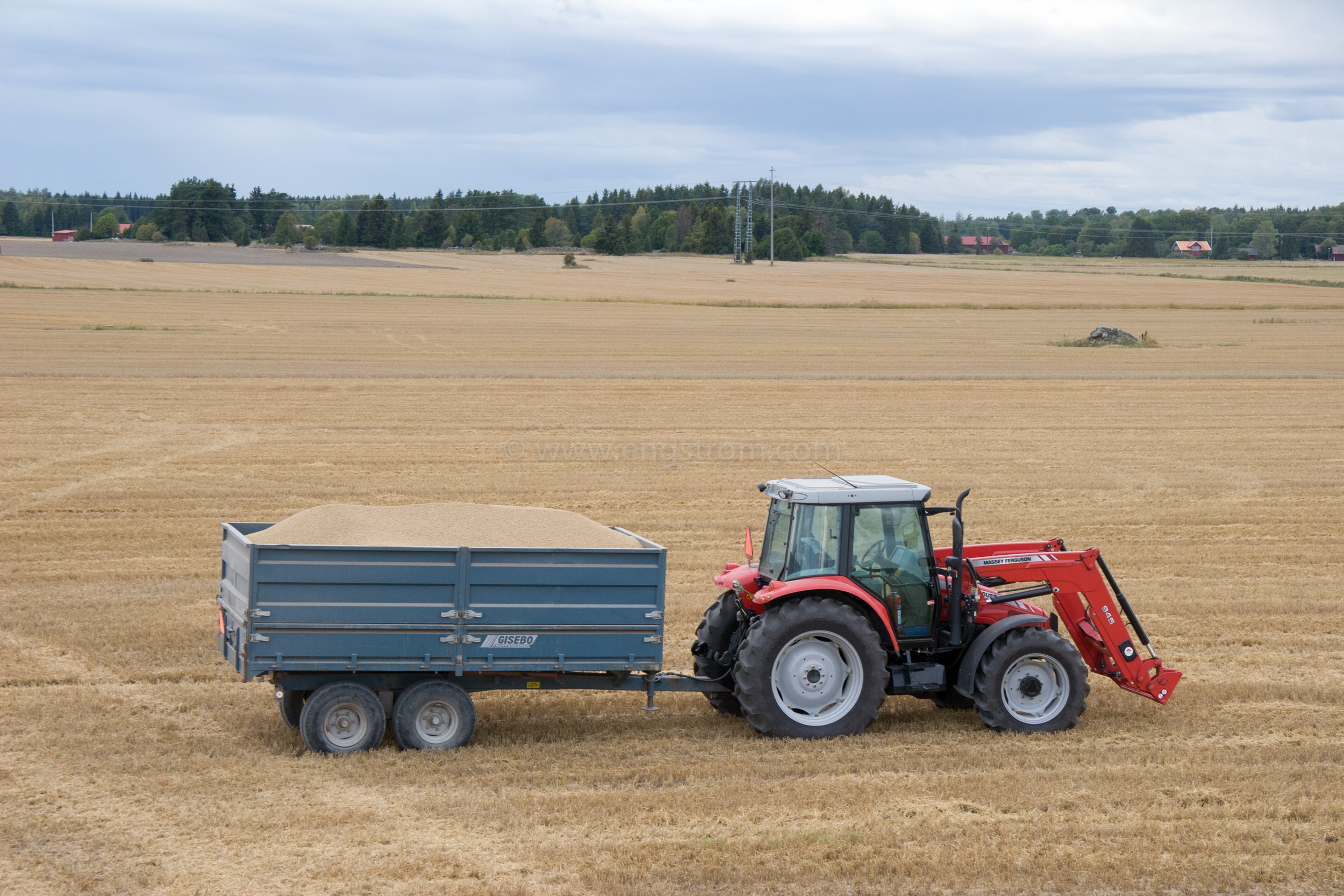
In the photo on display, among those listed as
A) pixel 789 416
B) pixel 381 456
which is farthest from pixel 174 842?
pixel 789 416

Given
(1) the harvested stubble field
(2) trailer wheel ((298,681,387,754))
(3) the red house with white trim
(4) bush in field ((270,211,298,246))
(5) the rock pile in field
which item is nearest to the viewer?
(1) the harvested stubble field

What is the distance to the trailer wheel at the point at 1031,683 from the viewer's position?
9.01 metres

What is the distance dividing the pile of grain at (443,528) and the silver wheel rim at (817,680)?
55.5 inches

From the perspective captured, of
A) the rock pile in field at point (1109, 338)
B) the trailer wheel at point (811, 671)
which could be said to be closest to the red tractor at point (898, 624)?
the trailer wheel at point (811, 671)

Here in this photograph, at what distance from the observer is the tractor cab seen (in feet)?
29.5

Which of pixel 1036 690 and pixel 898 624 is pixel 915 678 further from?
pixel 1036 690

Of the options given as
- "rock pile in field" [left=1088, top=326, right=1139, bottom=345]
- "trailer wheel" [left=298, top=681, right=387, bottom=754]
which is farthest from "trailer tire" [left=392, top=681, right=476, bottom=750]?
"rock pile in field" [left=1088, top=326, right=1139, bottom=345]

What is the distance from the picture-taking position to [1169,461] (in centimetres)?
2292

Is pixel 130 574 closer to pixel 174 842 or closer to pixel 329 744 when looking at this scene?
pixel 329 744

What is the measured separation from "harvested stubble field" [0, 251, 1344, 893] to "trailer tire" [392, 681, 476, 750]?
16 cm

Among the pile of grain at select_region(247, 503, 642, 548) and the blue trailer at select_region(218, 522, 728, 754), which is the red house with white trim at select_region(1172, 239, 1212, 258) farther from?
the blue trailer at select_region(218, 522, 728, 754)

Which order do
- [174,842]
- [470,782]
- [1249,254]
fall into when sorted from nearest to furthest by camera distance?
[174,842], [470,782], [1249,254]

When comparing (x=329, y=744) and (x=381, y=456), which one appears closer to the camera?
(x=329, y=744)

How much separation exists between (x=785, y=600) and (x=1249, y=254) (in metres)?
157
